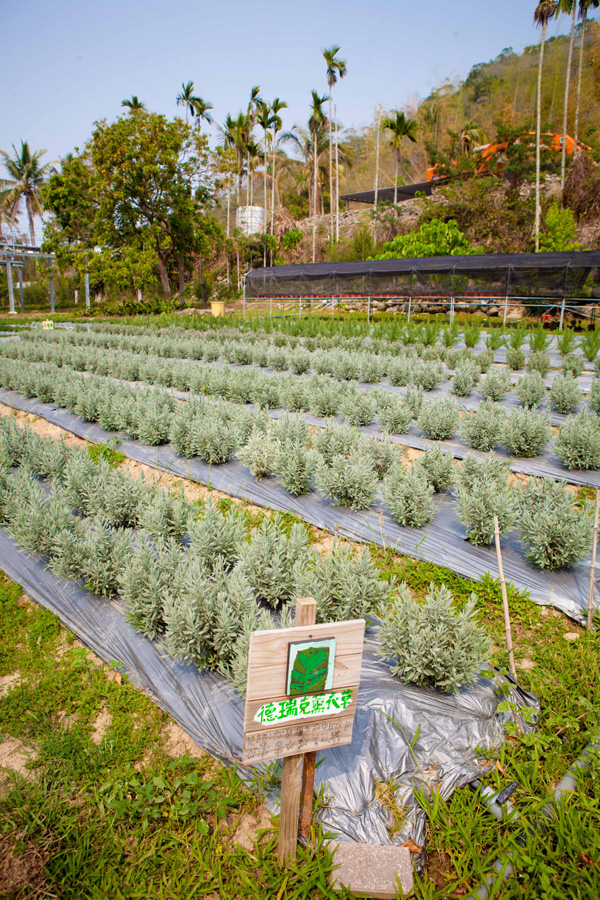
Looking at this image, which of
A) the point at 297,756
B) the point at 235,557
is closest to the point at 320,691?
the point at 297,756

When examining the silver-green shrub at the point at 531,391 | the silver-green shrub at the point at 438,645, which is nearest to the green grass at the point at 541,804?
the silver-green shrub at the point at 438,645

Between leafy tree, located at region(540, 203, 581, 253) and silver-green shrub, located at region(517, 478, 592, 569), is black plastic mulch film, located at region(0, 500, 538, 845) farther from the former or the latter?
leafy tree, located at region(540, 203, 581, 253)

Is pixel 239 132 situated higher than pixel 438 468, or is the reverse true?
pixel 239 132

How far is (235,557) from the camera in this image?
11.2 feet

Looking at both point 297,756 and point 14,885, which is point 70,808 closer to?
point 14,885

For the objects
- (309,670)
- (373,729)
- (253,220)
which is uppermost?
(253,220)

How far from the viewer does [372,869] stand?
6.10 ft

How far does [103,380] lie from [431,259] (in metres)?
16.1

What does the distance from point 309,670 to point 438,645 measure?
3.47 ft

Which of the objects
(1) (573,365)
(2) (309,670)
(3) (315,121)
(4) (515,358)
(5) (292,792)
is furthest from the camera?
(3) (315,121)

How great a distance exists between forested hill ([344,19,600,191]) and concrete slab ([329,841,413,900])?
Answer: 38.8m

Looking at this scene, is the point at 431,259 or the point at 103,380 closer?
the point at 103,380

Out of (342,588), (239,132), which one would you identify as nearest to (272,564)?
(342,588)

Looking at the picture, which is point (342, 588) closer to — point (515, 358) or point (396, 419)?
point (396, 419)
